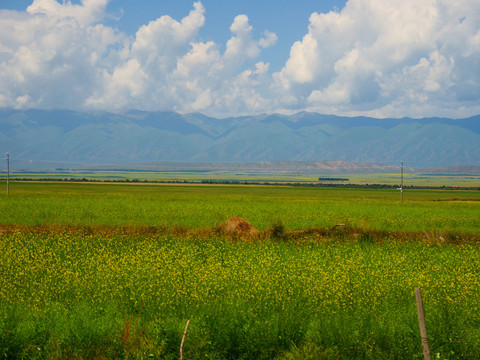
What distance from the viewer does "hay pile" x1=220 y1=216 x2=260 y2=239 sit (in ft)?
92.6

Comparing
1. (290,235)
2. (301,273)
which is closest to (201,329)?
(301,273)

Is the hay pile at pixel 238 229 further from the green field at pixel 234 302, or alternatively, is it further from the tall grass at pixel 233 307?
the tall grass at pixel 233 307

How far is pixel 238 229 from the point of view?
29.0 metres

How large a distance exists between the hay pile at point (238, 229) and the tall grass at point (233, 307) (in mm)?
7229

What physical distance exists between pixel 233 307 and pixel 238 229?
1510 centimetres

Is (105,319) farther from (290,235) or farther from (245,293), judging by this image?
(290,235)

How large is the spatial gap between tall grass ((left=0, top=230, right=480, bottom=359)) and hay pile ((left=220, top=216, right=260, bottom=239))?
723 cm

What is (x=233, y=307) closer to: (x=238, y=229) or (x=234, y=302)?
(x=234, y=302)

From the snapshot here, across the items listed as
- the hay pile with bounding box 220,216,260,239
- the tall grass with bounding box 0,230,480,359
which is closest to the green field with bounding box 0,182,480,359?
the tall grass with bounding box 0,230,480,359

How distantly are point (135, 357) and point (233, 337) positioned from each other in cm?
256

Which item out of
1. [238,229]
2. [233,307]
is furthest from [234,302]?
[238,229]

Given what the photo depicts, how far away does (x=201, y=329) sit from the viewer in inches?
495

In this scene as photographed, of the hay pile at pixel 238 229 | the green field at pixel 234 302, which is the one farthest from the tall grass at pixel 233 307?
the hay pile at pixel 238 229

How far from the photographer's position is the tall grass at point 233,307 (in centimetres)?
1241
